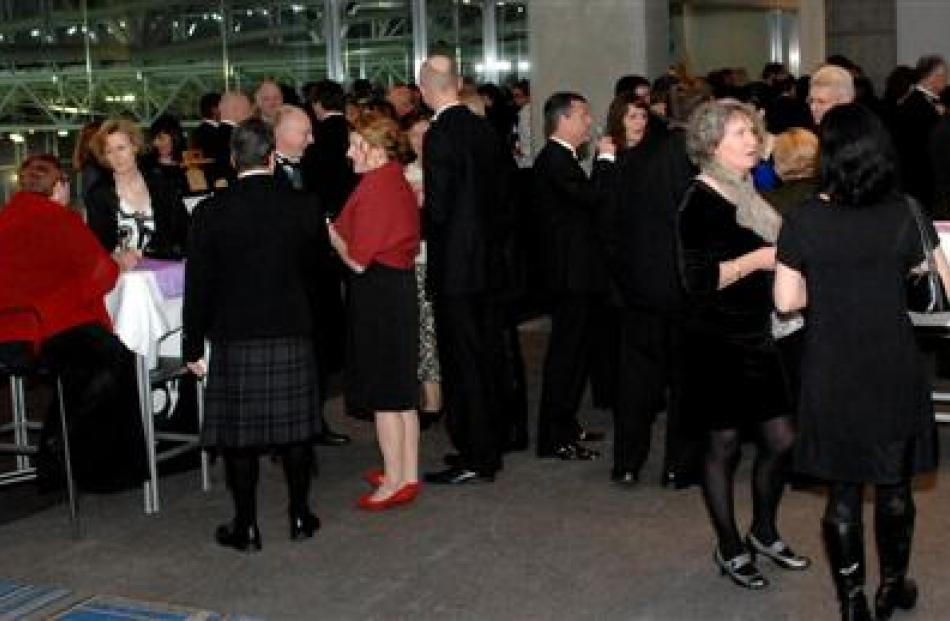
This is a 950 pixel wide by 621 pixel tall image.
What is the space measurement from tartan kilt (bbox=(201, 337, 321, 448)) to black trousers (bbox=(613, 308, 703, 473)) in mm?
1314

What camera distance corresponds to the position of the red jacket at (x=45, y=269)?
5.17m

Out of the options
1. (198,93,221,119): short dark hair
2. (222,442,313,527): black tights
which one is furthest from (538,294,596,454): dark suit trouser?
(198,93,221,119): short dark hair

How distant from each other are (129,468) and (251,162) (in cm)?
148

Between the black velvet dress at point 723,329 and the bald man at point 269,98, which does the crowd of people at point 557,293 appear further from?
the bald man at point 269,98

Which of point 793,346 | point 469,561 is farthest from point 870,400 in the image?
point 469,561

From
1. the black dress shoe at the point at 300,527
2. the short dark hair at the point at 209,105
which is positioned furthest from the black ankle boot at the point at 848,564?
the short dark hair at the point at 209,105

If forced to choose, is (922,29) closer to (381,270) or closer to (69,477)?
(381,270)

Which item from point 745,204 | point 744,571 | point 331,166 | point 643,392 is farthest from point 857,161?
point 331,166

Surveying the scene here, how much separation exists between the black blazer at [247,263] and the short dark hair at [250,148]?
0.17 ft

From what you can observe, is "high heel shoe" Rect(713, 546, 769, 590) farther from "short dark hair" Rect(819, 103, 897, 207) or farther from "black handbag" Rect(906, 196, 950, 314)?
"short dark hair" Rect(819, 103, 897, 207)

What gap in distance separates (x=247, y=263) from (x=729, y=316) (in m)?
1.56

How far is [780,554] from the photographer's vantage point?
4629 millimetres

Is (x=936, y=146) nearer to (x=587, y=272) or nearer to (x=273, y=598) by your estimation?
(x=587, y=272)

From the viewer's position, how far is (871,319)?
12.2 feet
